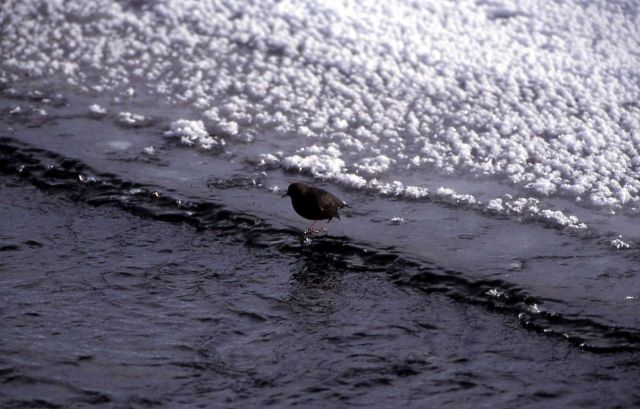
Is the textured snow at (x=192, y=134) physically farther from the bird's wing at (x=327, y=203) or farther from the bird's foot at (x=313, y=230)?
the bird's wing at (x=327, y=203)

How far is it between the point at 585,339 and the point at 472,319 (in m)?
0.63

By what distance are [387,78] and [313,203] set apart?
3.37 metres

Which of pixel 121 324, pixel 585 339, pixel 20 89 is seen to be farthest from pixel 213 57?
pixel 585 339

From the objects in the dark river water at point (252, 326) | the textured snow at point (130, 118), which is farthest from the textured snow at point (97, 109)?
the dark river water at point (252, 326)

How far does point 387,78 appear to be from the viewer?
347 inches

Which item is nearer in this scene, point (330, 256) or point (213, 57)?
point (330, 256)

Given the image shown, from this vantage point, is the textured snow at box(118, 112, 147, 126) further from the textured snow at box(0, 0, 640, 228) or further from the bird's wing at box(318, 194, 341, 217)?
the bird's wing at box(318, 194, 341, 217)

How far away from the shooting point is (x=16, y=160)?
6.92m

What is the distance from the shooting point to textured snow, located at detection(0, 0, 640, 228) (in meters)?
7.12

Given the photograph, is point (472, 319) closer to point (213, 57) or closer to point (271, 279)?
point (271, 279)

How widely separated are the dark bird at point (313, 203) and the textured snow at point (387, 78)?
0.91 meters

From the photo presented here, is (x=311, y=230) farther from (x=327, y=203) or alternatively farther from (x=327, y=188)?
(x=327, y=188)

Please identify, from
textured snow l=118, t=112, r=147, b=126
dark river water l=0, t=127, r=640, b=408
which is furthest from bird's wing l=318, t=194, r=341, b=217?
textured snow l=118, t=112, r=147, b=126

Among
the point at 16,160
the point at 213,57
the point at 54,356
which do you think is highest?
the point at 213,57
